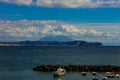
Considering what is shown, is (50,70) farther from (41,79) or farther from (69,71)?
(41,79)

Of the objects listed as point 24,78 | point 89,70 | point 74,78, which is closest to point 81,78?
point 74,78

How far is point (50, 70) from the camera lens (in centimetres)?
9875

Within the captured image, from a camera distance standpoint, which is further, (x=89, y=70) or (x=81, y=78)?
(x=89, y=70)

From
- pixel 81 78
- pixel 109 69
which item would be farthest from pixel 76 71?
pixel 81 78

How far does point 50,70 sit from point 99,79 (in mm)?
23685

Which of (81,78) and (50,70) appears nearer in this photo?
(81,78)

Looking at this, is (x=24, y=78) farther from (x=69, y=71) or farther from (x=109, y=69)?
(x=109, y=69)

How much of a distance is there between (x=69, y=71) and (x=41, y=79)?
748 inches

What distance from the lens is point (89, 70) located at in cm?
9844

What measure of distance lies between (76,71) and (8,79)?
22974mm

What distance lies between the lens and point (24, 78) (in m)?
80.0

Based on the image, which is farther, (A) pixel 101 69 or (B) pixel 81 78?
(A) pixel 101 69

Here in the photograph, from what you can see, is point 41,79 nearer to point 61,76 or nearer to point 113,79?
point 61,76

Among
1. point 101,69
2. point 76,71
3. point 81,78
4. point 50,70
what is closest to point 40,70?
point 50,70
